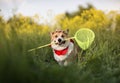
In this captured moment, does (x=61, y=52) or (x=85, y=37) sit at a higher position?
(x=85, y=37)

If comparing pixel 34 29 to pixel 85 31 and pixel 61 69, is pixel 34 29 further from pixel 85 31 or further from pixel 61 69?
pixel 61 69

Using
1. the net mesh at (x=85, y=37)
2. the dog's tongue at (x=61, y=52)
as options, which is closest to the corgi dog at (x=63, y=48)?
the dog's tongue at (x=61, y=52)

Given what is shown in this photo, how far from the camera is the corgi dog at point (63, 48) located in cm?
890

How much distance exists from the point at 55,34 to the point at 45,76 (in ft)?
15.3

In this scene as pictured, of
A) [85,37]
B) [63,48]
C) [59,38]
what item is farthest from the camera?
[63,48]

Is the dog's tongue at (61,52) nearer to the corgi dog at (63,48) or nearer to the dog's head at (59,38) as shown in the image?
the corgi dog at (63,48)

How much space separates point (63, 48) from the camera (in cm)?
901

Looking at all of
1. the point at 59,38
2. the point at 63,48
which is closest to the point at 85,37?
the point at 59,38

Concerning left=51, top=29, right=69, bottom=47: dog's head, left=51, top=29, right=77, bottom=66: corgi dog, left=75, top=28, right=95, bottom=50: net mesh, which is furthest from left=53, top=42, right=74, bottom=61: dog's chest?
left=75, top=28, right=95, bottom=50: net mesh

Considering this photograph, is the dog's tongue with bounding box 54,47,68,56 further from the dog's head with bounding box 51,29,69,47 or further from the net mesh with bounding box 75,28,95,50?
the net mesh with bounding box 75,28,95,50

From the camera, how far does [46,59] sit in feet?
30.3

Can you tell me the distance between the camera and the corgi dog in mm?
8898

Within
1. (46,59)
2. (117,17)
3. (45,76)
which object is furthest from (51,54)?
(45,76)

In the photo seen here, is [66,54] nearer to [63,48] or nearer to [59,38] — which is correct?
[63,48]
